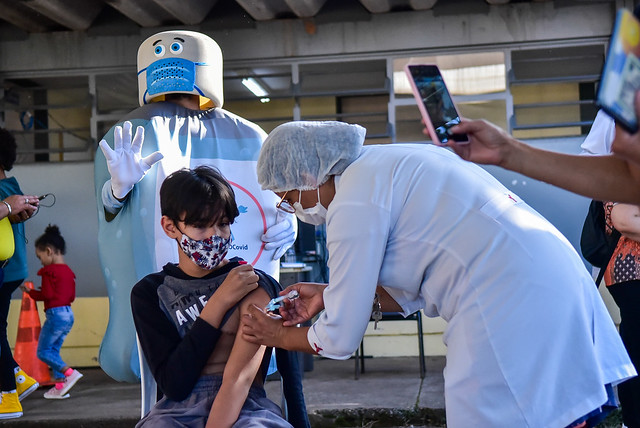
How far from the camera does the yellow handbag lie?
505cm

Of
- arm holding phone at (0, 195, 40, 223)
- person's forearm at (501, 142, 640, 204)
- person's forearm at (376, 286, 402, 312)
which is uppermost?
arm holding phone at (0, 195, 40, 223)

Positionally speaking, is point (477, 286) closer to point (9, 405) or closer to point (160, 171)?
point (160, 171)

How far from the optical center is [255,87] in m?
7.46

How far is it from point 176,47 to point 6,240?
6.62 feet

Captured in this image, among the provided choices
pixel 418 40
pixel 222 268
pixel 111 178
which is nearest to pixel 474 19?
pixel 418 40

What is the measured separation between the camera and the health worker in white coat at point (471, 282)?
1.98 meters

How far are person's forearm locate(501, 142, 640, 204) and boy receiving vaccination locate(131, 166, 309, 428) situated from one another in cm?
118

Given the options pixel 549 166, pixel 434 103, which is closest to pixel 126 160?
pixel 434 103

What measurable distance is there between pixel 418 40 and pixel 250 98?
1571mm

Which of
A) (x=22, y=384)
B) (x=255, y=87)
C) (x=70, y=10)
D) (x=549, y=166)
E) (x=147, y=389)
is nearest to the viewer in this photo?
(x=549, y=166)

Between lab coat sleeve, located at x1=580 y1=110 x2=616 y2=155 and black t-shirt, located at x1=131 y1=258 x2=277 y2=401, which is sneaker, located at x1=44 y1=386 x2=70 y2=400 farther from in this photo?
lab coat sleeve, located at x1=580 y1=110 x2=616 y2=155

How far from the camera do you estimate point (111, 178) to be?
3.56 metres

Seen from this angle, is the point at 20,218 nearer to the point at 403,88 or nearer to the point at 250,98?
the point at 250,98

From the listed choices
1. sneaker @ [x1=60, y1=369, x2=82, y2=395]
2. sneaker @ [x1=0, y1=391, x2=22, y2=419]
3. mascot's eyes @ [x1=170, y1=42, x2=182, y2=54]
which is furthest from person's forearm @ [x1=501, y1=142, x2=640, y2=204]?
sneaker @ [x1=60, y1=369, x2=82, y2=395]
